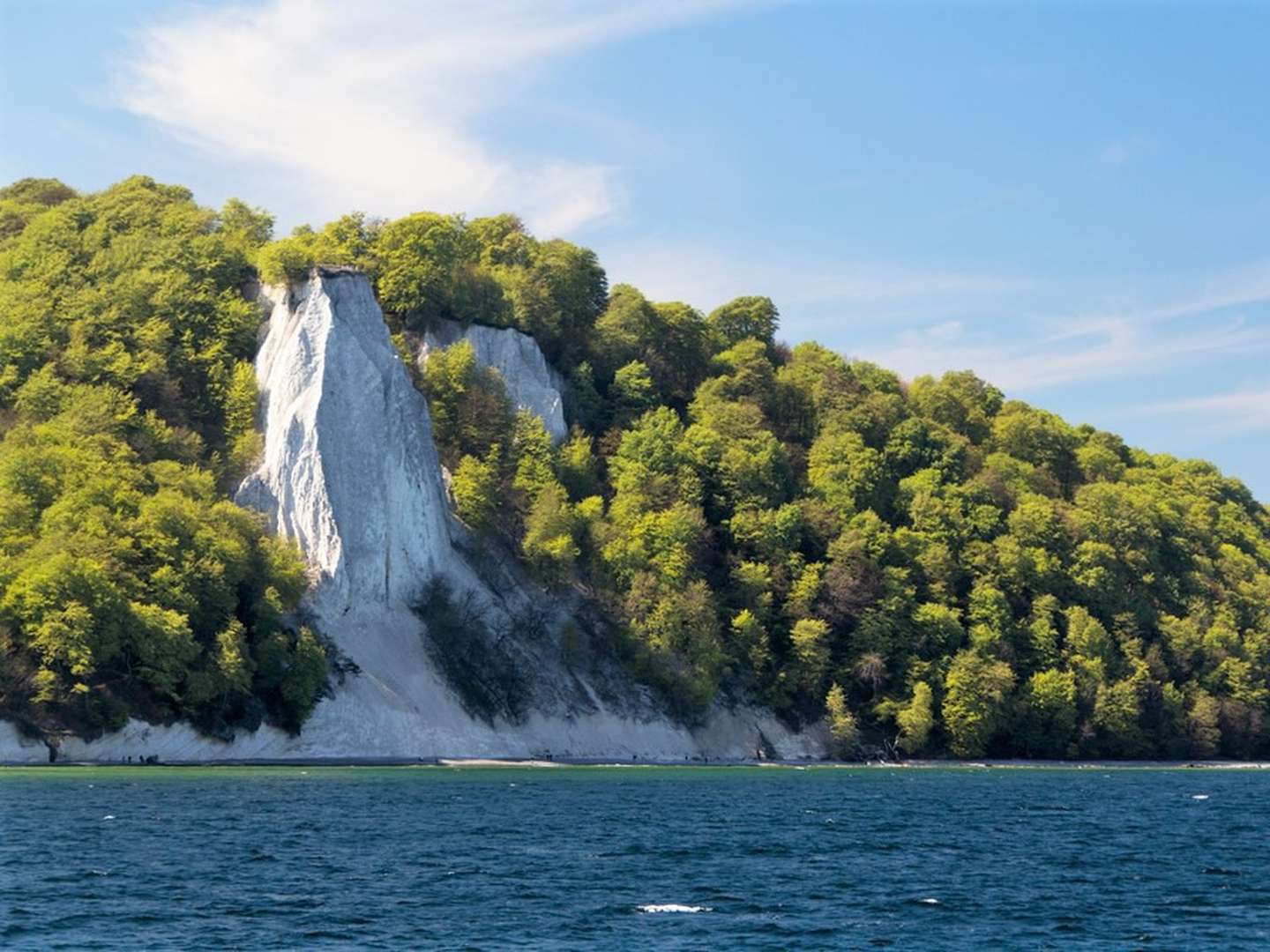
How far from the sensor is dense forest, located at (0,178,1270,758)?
8619 cm

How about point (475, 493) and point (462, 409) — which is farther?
point (462, 409)

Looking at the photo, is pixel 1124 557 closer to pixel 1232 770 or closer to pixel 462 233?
pixel 1232 770

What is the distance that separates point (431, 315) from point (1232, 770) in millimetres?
66338

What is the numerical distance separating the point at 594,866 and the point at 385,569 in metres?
54.6

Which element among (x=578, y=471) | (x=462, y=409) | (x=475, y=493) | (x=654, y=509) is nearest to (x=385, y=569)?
(x=475, y=493)

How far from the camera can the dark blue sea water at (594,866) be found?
3375 centimetres

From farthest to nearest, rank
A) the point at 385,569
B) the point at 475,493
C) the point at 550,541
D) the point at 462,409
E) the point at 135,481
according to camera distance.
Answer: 1. the point at 462,409
2. the point at 475,493
3. the point at 550,541
4. the point at 385,569
5. the point at 135,481

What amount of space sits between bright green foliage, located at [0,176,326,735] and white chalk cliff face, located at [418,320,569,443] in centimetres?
1562

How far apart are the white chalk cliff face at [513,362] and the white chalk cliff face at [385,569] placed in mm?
12058

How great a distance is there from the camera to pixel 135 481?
87.8 m

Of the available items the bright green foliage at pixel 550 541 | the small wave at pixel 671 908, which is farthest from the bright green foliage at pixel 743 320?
the small wave at pixel 671 908

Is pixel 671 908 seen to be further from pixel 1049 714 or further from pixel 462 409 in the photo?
pixel 1049 714

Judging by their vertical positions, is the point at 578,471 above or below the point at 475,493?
above

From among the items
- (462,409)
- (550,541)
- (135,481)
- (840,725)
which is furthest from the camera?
(462,409)
